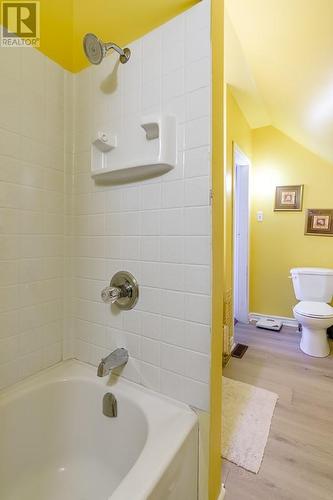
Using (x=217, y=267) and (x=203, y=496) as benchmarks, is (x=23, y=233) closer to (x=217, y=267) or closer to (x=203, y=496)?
(x=217, y=267)

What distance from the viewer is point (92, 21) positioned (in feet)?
3.57

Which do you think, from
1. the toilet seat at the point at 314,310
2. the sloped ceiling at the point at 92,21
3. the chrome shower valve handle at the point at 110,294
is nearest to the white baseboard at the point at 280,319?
the toilet seat at the point at 314,310

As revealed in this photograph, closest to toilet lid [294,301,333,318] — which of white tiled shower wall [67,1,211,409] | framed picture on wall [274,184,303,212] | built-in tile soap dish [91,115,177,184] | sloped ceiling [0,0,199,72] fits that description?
framed picture on wall [274,184,303,212]

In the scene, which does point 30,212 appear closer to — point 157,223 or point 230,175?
point 157,223

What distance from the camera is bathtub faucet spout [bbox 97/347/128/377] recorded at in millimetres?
896

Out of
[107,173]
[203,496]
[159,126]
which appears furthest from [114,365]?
[159,126]

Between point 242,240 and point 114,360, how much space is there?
224 cm

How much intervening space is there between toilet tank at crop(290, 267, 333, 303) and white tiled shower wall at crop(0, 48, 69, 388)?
229 cm

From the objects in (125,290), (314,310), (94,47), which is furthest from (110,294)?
(314,310)

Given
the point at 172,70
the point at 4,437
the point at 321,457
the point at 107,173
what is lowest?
the point at 321,457

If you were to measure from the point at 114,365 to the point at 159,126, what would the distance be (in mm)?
918

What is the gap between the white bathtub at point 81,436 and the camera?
784mm

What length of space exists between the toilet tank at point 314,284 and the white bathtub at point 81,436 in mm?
2085

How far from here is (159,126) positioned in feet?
2.74
